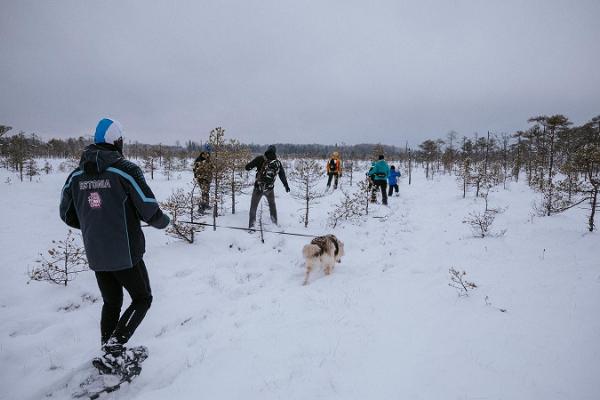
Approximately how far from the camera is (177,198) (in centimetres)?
692

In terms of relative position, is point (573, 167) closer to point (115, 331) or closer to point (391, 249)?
point (391, 249)

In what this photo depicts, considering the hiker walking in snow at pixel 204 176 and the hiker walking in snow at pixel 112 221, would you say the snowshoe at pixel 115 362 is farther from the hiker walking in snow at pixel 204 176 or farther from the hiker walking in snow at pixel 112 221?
the hiker walking in snow at pixel 204 176

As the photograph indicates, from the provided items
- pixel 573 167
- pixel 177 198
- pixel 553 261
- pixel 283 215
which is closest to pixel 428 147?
pixel 573 167

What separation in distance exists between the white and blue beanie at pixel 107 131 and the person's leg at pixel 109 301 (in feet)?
4.15

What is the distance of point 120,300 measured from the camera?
2.86 meters

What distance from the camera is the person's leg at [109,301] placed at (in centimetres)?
272

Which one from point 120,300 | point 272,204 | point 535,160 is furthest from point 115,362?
point 535,160

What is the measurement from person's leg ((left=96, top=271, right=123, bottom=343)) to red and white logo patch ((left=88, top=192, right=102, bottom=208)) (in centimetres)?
68

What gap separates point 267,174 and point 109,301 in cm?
555

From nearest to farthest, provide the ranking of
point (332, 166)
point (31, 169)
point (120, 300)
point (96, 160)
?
point (96, 160)
point (120, 300)
point (332, 166)
point (31, 169)

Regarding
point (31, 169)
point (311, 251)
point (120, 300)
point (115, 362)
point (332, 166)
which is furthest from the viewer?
point (31, 169)

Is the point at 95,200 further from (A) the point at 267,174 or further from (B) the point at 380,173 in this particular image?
(B) the point at 380,173

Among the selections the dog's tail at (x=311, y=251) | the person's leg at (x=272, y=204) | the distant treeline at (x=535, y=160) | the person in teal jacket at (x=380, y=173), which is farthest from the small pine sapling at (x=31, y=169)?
the dog's tail at (x=311, y=251)

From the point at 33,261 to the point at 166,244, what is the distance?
96.9 inches
